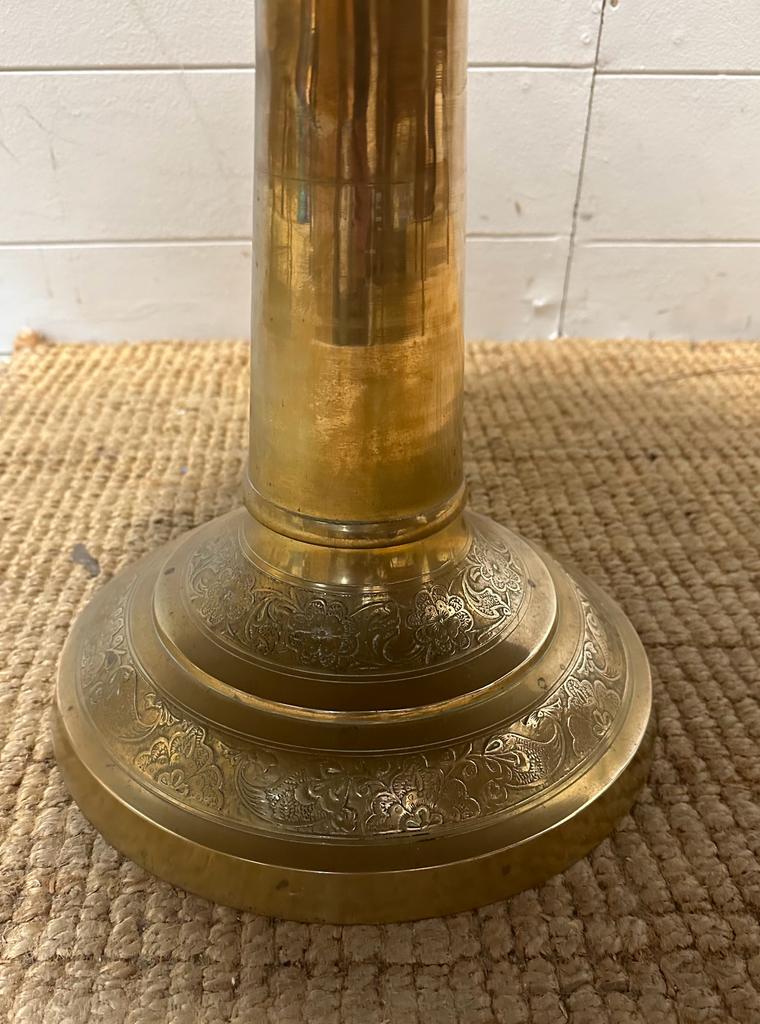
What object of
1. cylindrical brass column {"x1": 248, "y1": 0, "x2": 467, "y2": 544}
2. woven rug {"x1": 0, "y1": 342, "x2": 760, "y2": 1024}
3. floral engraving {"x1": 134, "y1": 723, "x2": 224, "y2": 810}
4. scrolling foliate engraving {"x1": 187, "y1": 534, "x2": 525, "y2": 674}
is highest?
cylindrical brass column {"x1": 248, "y1": 0, "x2": 467, "y2": 544}

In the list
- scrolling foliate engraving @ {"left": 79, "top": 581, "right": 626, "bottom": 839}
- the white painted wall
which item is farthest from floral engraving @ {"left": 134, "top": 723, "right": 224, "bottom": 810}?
the white painted wall

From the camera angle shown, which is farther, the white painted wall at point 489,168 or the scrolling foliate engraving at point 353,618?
the white painted wall at point 489,168

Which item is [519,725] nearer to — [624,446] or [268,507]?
[268,507]

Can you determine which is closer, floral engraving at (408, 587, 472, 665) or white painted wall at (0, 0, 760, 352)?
floral engraving at (408, 587, 472, 665)

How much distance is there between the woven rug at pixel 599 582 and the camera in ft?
1.37

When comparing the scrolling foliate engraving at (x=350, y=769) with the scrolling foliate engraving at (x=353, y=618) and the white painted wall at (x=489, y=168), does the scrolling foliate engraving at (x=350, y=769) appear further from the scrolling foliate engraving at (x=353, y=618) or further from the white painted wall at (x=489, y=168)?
the white painted wall at (x=489, y=168)

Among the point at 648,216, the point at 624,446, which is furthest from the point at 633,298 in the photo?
the point at 624,446

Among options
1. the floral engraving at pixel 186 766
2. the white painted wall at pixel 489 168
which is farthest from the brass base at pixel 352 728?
the white painted wall at pixel 489 168

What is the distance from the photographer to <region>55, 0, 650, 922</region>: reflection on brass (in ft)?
1.36

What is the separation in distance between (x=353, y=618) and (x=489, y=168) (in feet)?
2.48

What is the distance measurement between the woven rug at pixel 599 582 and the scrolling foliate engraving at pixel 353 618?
0.39 feet

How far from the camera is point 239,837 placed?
0.44 metres

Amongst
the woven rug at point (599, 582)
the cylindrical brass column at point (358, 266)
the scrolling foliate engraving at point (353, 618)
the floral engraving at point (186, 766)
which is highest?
the cylindrical brass column at point (358, 266)

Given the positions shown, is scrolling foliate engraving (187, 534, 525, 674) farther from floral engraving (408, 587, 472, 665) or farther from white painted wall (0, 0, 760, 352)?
white painted wall (0, 0, 760, 352)
